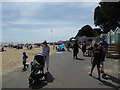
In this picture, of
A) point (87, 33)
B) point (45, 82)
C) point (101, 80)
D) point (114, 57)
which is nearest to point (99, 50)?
point (101, 80)

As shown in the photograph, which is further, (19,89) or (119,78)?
(119,78)

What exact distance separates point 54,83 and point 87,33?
291 ft

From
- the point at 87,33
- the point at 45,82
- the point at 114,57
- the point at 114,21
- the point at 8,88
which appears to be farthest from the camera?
the point at 87,33

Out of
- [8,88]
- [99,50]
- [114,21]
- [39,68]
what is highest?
[114,21]

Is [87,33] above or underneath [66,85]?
above

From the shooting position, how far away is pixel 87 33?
9425 centimetres

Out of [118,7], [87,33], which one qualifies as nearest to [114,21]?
[118,7]

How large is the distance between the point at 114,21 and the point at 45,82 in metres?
25.7

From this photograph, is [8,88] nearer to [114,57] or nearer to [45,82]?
[45,82]

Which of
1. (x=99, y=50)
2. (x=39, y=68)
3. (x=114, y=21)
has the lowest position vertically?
(x=39, y=68)

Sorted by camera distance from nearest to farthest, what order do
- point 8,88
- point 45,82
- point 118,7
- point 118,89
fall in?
point 118,89, point 8,88, point 45,82, point 118,7

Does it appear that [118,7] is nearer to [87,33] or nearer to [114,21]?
[114,21]

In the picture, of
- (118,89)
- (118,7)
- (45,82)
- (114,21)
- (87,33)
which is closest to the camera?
(118,89)

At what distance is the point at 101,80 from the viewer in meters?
7.41
